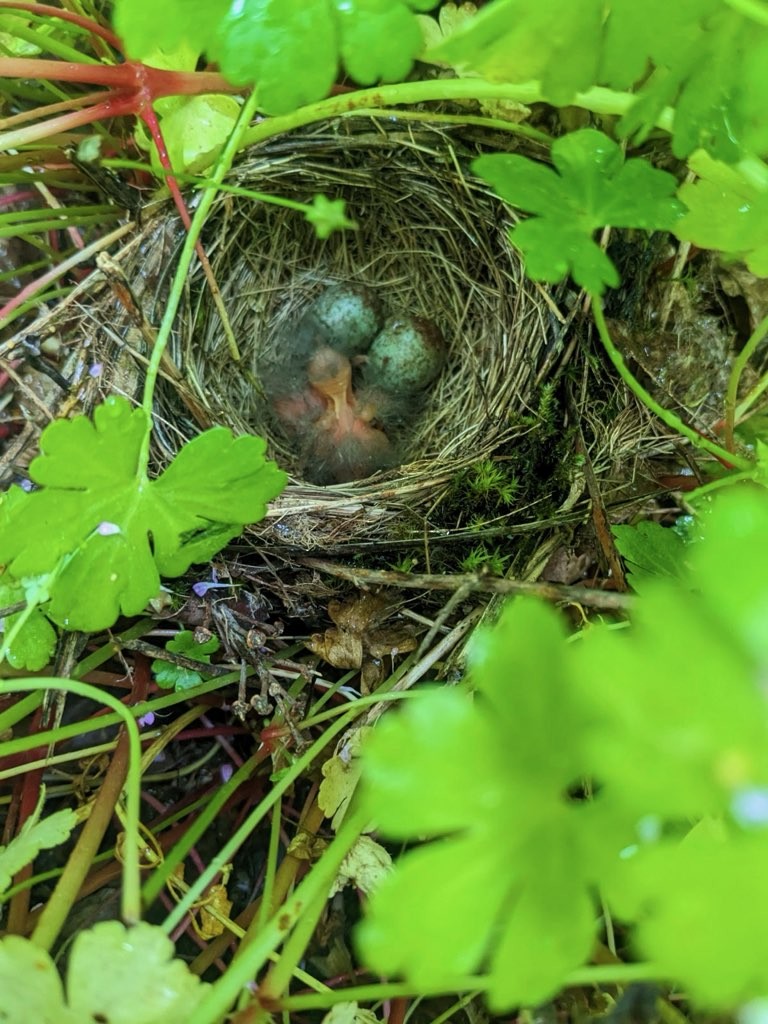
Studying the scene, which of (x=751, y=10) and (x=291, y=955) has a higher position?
(x=751, y=10)

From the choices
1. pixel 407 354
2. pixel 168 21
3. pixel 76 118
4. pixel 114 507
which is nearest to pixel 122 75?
pixel 76 118

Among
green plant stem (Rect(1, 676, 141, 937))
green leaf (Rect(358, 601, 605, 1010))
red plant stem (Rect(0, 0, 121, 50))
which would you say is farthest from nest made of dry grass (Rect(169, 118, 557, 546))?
green leaf (Rect(358, 601, 605, 1010))

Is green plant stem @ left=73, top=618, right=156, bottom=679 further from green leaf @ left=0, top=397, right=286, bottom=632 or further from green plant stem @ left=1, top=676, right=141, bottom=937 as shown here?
green plant stem @ left=1, top=676, right=141, bottom=937

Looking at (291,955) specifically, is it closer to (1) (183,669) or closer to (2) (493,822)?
(2) (493,822)

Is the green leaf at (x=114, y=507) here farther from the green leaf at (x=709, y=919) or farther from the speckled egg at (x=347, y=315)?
the speckled egg at (x=347, y=315)

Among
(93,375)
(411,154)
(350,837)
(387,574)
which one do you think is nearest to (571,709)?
(350,837)

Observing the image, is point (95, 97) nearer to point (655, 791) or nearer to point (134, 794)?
point (134, 794)
